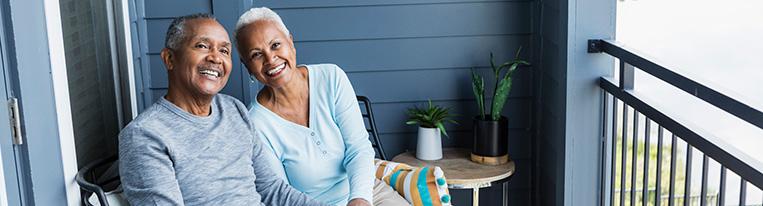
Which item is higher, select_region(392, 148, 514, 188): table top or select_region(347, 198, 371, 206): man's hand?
select_region(347, 198, 371, 206): man's hand

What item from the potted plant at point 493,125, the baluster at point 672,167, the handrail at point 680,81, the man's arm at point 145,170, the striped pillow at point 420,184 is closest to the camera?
the handrail at point 680,81

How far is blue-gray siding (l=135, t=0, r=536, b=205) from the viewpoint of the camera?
10.4 ft

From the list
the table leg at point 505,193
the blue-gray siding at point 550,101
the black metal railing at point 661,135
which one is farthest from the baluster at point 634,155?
the table leg at point 505,193

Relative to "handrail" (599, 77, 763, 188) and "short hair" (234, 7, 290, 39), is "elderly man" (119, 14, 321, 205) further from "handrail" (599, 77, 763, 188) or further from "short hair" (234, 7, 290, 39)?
"handrail" (599, 77, 763, 188)

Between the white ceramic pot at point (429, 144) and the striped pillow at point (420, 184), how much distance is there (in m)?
0.37

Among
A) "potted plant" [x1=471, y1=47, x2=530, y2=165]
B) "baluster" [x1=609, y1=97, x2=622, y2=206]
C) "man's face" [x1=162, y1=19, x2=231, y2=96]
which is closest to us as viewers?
"man's face" [x1=162, y1=19, x2=231, y2=96]

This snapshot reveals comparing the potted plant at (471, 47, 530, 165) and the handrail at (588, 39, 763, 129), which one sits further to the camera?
the potted plant at (471, 47, 530, 165)

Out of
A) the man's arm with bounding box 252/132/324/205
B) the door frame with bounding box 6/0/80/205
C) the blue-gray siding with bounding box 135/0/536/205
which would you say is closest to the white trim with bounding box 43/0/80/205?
the door frame with bounding box 6/0/80/205

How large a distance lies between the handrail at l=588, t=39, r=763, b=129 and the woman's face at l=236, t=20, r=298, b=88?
40.7 inches

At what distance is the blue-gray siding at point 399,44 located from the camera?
10.4ft

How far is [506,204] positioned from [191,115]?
61.6 inches

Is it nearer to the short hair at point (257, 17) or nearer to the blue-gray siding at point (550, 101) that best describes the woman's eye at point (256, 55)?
the short hair at point (257, 17)

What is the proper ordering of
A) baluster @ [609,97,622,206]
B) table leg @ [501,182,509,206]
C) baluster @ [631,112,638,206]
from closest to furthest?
baluster @ [631,112,638,206]
baluster @ [609,97,622,206]
table leg @ [501,182,509,206]

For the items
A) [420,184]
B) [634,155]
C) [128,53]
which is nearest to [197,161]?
[420,184]
